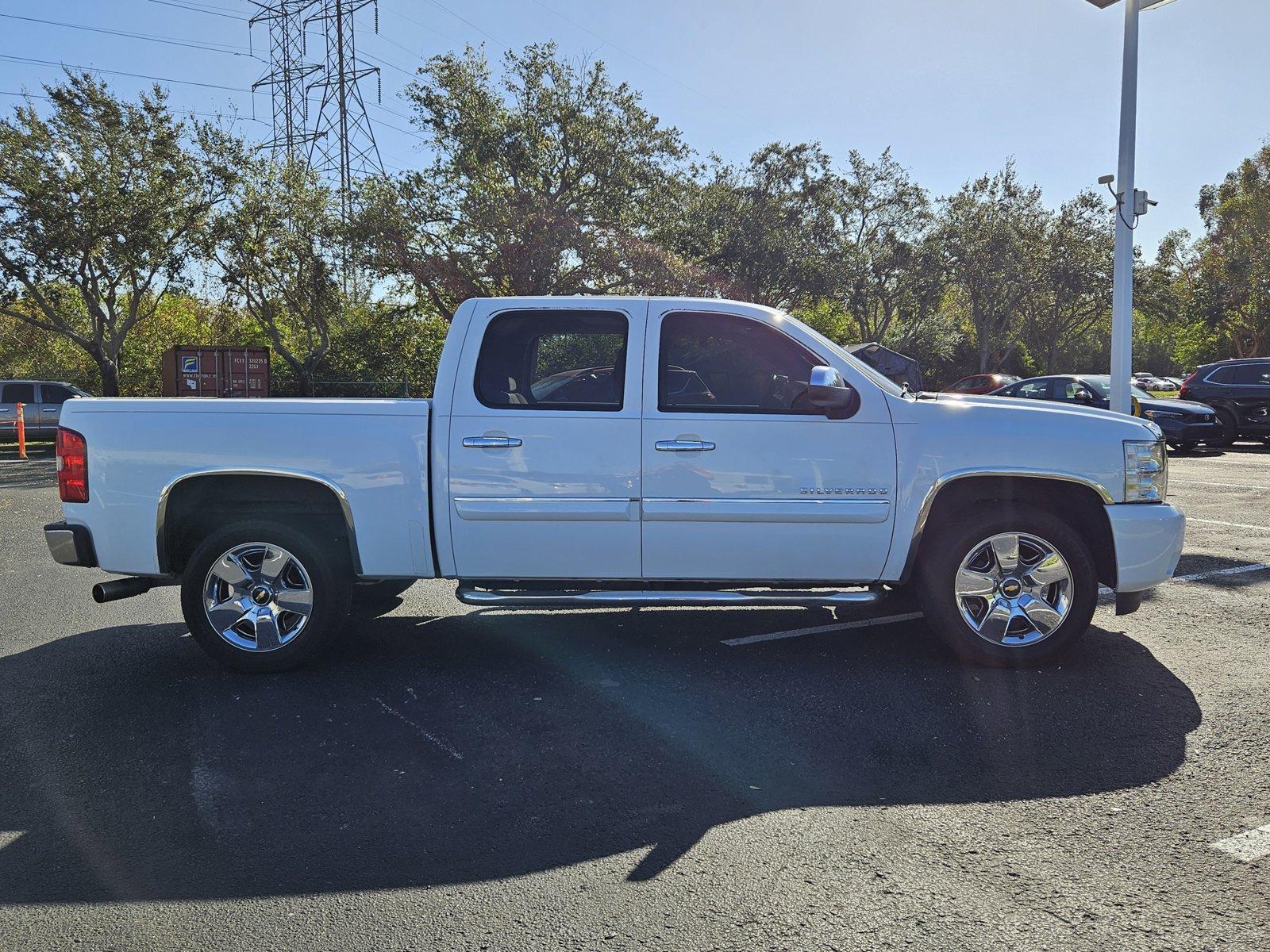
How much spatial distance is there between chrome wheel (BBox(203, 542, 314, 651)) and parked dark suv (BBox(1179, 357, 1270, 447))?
61.6 feet

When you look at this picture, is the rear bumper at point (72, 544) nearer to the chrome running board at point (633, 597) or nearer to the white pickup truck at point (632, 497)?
the white pickup truck at point (632, 497)

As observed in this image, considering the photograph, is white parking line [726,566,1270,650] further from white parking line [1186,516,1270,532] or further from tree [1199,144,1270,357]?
tree [1199,144,1270,357]

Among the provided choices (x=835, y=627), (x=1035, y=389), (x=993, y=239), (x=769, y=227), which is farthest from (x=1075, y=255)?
(x=835, y=627)

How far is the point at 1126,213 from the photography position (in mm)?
12336

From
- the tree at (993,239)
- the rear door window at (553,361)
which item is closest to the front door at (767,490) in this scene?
the rear door window at (553,361)

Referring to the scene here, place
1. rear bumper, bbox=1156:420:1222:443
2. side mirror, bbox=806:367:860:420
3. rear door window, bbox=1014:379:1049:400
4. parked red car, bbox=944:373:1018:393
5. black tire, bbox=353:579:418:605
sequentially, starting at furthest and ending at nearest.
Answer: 1. parked red car, bbox=944:373:1018:393
2. rear door window, bbox=1014:379:1049:400
3. rear bumper, bbox=1156:420:1222:443
4. black tire, bbox=353:579:418:605
5. side mirror, bbox=806:367:860:420

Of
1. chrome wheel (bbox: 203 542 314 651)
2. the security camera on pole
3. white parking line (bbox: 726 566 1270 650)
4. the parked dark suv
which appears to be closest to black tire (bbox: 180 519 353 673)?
chrome wheel (bbox: 203 542 314 651)

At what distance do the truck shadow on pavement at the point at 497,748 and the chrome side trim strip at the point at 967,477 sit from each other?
2.37ft

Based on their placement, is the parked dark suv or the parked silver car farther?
the parked silver car

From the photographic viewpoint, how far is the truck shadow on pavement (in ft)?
11.0

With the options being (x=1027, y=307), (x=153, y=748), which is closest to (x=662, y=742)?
(x=153, y=748)

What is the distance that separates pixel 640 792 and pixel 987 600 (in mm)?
2436

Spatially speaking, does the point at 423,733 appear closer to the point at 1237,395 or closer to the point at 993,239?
the point at 1237,395

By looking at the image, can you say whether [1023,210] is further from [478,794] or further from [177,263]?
[478,794]
